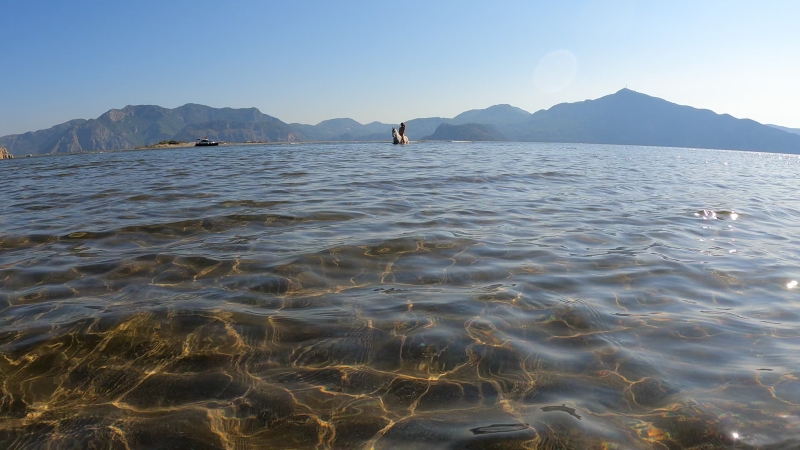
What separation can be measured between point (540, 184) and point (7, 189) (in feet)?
68.2

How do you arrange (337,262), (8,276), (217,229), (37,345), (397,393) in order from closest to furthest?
(397,393) < (37,345) < (8,276) < (337,262) < (217,229)

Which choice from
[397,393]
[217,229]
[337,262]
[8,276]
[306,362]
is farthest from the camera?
[217,229]

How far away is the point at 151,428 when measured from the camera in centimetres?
268

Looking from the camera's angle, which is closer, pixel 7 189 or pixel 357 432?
pixel 357 432

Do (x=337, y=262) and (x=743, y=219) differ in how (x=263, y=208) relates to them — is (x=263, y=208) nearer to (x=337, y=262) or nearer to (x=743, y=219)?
(x=337, y=262)

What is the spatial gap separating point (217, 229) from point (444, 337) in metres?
5.81

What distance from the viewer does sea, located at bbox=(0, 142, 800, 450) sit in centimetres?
271

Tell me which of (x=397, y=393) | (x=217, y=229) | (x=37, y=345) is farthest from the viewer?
(x=217, y=229)

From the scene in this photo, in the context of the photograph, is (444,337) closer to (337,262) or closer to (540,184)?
(337,262)

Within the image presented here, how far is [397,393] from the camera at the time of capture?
307 centimetres

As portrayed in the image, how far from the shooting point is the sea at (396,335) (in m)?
2.71

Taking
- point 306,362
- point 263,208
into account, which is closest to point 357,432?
point 306,362

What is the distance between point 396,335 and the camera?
12.8 feet

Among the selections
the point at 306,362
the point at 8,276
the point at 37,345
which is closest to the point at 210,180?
the point at 8,276
